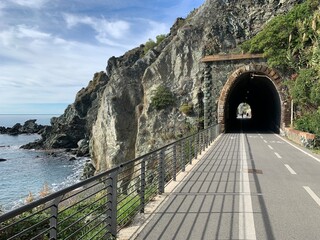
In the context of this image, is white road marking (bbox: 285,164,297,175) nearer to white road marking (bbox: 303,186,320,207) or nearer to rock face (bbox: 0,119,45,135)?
white road marking (bbox: 303,186,320,207)

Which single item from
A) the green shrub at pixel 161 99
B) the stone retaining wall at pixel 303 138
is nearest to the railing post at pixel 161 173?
the stone retaining wall at pixel 303 138

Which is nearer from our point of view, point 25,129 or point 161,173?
point 161,173

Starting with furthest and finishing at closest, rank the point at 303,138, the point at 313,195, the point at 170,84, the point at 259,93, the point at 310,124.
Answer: the point at 259,93, the point at 170,84, the point at 310,124, the point at 303,138, the point at 313,195

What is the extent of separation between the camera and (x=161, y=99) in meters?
37.2

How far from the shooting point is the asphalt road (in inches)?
234

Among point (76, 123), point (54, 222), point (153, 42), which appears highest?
point (153, 42)

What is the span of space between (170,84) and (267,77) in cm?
1092

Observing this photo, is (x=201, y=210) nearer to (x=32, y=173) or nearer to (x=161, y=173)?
(x=161, y=173)

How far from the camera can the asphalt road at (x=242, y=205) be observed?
19.5 feet

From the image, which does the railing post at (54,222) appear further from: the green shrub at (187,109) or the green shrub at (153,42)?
the green shrub at (153,42)

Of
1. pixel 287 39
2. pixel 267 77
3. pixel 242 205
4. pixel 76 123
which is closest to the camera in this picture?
pixel 242 205

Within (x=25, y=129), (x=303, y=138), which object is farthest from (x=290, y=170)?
(x=25, y=129)

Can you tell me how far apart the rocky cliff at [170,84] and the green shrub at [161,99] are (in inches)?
10.2

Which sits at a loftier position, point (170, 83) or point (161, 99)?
point (170, 83)
